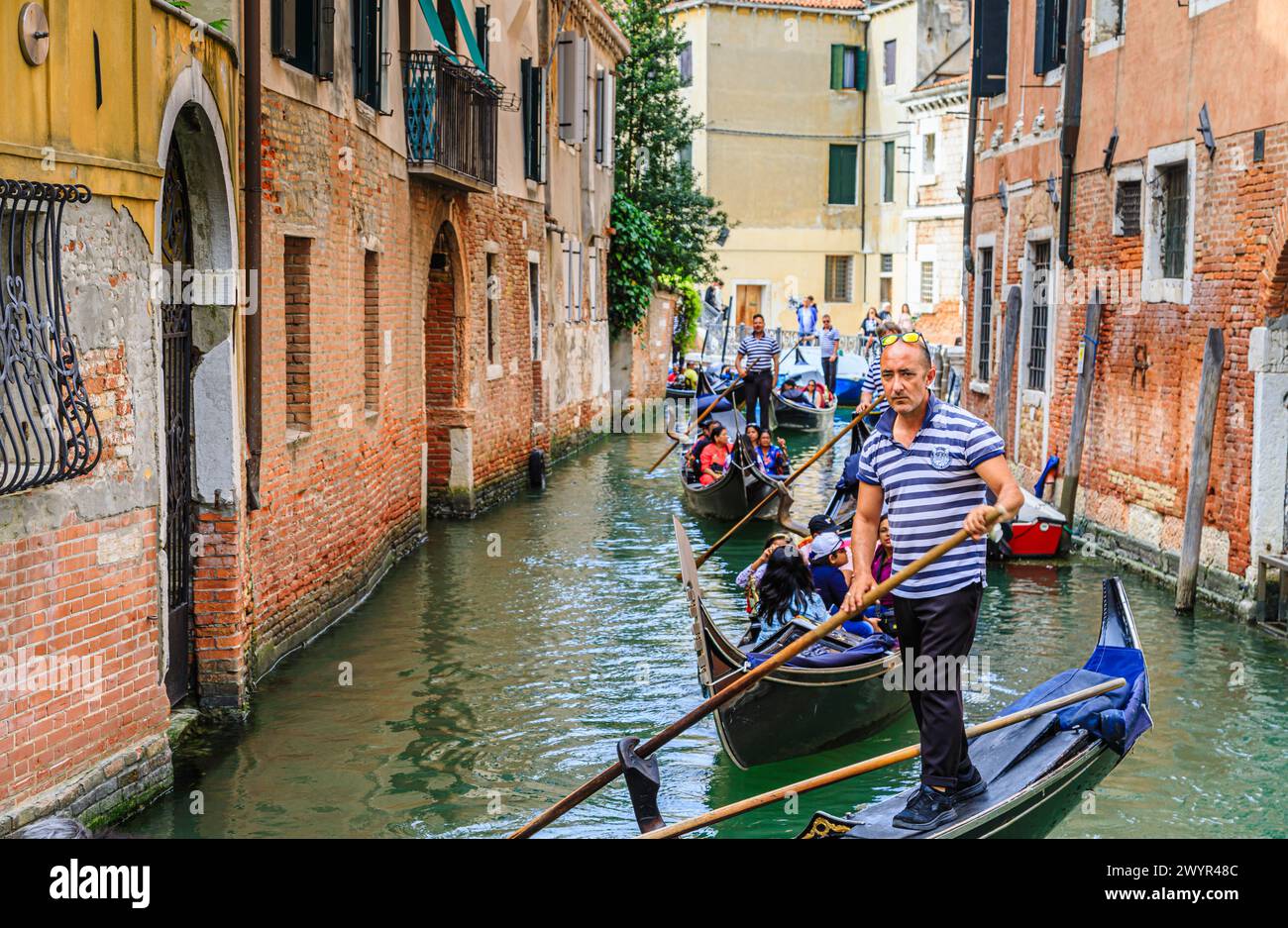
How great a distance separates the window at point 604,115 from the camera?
2180cm

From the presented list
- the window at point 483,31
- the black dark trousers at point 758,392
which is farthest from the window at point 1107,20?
the black dark trousers at point 758,392

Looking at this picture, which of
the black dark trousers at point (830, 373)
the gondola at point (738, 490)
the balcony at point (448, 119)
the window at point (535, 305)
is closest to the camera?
the balcony at point (448, 119)

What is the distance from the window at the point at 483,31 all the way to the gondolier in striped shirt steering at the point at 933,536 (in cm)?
1011

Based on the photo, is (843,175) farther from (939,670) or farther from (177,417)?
(939,670)

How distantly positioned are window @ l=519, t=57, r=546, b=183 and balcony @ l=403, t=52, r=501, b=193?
8.66 ft

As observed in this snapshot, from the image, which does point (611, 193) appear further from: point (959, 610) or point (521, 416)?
point (959, 610)

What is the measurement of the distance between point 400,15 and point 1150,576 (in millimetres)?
6650

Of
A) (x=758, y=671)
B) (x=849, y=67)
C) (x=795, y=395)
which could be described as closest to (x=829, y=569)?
(x=758, y=671)

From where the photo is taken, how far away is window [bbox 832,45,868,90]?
38938 mm

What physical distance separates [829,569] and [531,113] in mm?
9632

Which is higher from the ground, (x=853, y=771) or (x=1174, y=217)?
(x=1174, y=217)

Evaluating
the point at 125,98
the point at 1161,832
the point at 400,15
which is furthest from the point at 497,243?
the point at 1161,832

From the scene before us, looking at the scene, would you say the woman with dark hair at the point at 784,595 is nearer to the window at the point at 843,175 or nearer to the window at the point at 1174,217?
the window at the point at 1174,217

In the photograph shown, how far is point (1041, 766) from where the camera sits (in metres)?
5.27
